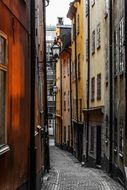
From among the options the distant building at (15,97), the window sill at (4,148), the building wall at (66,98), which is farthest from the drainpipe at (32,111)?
the building wall at (66,98)

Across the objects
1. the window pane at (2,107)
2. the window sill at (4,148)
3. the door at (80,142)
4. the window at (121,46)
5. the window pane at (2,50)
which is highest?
the window at (121,46)

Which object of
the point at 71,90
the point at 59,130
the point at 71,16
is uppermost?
the point at 71,16

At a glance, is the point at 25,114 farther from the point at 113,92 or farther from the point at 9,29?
the point at 113,92

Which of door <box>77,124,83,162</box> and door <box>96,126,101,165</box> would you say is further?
door <box>77,124,83,162</box>

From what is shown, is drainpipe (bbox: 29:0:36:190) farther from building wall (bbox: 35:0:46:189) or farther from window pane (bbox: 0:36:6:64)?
window pane (bbox: 0:36:6:64)

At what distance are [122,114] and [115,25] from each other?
442 cm

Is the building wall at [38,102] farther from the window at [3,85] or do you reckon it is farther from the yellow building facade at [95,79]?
the window at [3,85]

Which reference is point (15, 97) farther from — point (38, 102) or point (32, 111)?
point (38, 102)

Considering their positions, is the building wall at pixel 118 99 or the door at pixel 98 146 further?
the door at pixel 98 146

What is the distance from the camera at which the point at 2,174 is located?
8570 mm

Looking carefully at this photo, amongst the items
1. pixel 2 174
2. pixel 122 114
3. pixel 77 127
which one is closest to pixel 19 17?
pixel 2 174

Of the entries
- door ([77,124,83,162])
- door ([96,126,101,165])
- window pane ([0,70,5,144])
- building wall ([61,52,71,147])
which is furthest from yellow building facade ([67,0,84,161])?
window pane ([0,70,5,144])

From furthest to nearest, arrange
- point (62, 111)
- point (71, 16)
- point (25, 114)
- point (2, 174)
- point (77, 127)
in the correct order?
point (62, 111) → point (71, 16) → point (77, 127) → point (25, 114) → point (2, 174)

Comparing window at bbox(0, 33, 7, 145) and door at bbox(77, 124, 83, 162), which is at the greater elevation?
window at bbox(0, 33, 7, 145)
